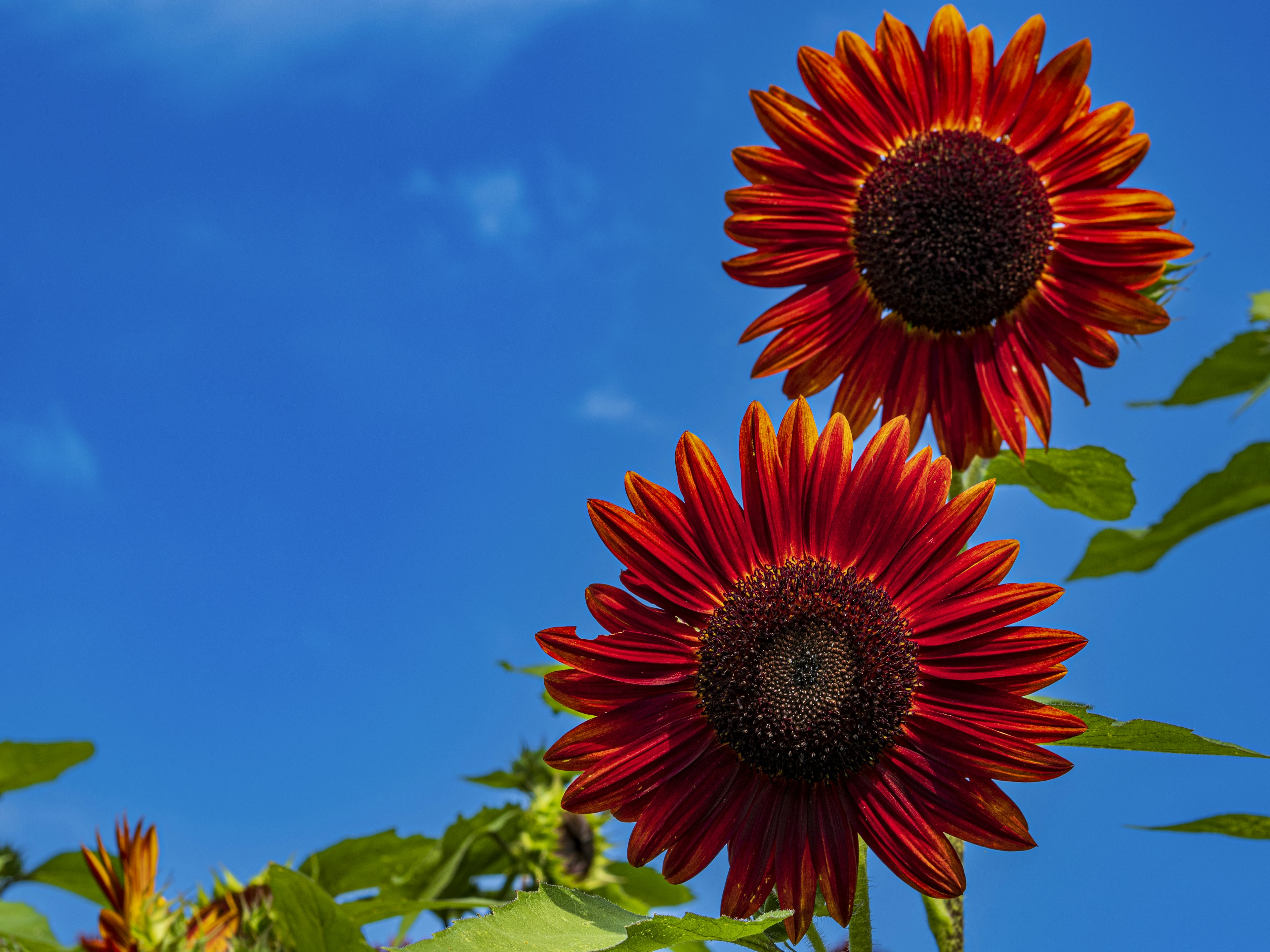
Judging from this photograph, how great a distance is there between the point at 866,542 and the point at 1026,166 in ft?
2.91

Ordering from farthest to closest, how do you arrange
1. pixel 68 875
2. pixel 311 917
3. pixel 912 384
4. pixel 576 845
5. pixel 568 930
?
pixel 576 845 → pixel 68 875 → pixel 912 384 → pixel 311 917 → pixel 568 930

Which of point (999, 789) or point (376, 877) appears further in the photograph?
point (376, 877)

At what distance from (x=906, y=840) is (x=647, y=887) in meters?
1.56

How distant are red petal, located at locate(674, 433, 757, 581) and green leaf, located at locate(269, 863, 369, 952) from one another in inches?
32.7

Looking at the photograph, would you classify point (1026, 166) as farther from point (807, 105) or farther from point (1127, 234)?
point (807, 105)

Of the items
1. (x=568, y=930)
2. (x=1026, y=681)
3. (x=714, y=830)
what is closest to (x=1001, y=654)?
(x=1026, y=681)

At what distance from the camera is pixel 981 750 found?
4.58 ft

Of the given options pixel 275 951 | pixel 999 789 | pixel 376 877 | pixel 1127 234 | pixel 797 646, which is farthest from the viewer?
pixel 376 877

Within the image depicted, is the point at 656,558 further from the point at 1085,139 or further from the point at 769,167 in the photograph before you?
the point at 1085,139

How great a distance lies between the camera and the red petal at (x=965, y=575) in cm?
141

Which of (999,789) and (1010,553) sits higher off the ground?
(1010,553)

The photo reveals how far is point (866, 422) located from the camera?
2.01 meters

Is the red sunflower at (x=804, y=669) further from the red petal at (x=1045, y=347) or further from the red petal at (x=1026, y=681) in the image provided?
the red petal at (x=1045, y=347)

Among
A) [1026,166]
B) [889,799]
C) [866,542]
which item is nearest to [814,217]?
[1026,166]
